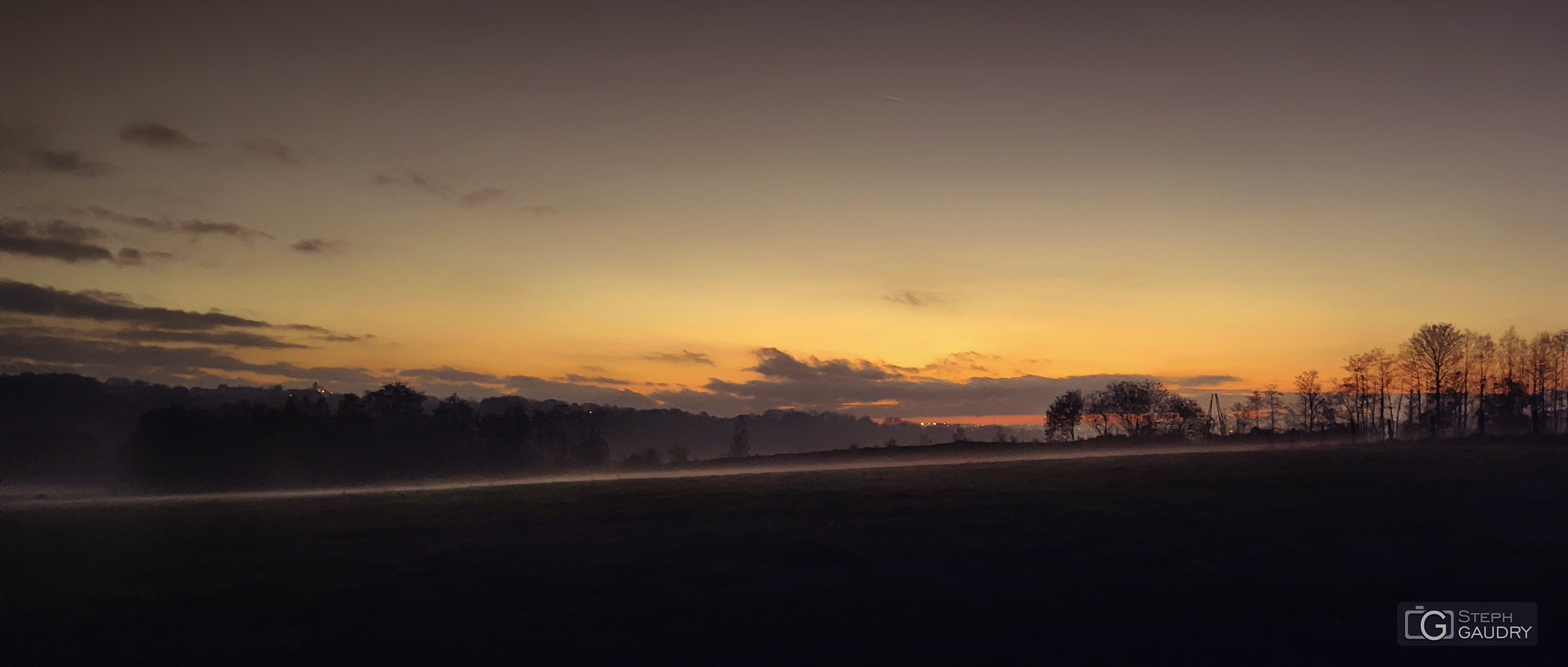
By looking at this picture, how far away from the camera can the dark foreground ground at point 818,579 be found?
17219 millimetres

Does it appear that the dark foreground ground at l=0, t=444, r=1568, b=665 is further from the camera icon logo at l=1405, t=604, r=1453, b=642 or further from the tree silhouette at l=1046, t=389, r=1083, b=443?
the tree silhouette at l=1046, t=389, r=1083, b=443

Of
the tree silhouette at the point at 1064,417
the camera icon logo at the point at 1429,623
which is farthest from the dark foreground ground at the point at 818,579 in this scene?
the tree silhouette at the point at 1064,417

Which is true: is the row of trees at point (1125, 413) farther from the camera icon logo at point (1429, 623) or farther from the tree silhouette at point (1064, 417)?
the camera icon logo at point (1429, 623)

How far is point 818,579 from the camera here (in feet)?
76.1

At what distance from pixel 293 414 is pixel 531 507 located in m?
126

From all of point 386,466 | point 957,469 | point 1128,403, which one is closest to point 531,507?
point 957,469

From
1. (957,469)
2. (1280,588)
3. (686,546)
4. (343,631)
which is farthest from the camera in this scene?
(957,469)

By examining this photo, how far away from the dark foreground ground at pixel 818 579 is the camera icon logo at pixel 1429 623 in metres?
0.40

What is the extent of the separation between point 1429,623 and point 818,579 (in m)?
13.6

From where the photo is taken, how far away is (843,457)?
116 meters

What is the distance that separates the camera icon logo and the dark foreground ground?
1.32 ft

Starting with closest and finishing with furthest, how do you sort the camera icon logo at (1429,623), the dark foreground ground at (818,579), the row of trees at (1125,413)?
1. the camera icon logo at (1429,623)
2. the dark foreground ground at (818,579)
3. the row of trees at (1125,413)

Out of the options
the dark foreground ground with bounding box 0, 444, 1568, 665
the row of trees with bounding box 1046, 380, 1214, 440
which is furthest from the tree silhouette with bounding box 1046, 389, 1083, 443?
the dark foreground ground with bounding box 0, 444, 1568, 665

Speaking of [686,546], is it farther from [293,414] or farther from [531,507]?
[293,414]
